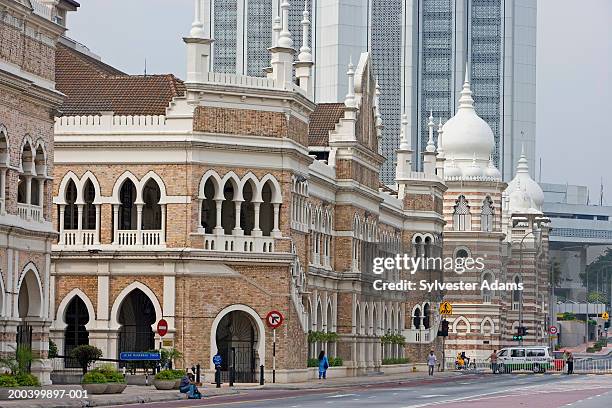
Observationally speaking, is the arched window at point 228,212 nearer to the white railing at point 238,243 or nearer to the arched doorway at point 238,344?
the white railing at point 238,243

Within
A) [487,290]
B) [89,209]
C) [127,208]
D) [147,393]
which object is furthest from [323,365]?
[487,290]

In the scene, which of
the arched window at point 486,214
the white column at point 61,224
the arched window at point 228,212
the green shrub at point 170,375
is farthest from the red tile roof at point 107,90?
the arched window at point 486,214

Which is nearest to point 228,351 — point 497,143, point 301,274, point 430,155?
point 301,274

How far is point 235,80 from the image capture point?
6744 cm

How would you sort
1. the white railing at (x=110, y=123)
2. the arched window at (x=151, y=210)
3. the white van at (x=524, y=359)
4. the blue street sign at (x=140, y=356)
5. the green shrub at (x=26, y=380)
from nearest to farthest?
the green shrub at (x=26, y=380) < the blue street sign at (x=140, y=356) < the white railing at (x=110, y=123) < the arched window at (x=151, y=210) < the white van at (x=524, y=359)

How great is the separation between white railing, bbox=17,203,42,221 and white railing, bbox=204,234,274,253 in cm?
1578

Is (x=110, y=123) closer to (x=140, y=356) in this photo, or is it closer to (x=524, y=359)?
(x=140, y=356)

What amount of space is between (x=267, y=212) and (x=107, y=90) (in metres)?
8.69

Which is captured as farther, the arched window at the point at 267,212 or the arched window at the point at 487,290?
the arched window at the point at 487,290

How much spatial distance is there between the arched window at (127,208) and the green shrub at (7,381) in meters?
23.2

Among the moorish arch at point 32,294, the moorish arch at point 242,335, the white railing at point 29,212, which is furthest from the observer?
the moorish arch at point 242,335

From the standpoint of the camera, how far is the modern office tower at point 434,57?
520 feet

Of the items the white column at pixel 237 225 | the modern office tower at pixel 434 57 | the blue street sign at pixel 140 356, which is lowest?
the blue street sign at pixel 140 356

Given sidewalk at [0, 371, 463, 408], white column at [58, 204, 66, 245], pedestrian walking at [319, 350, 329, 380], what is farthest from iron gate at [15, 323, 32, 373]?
pedestrian walking at [319, 350, 329, 380]
